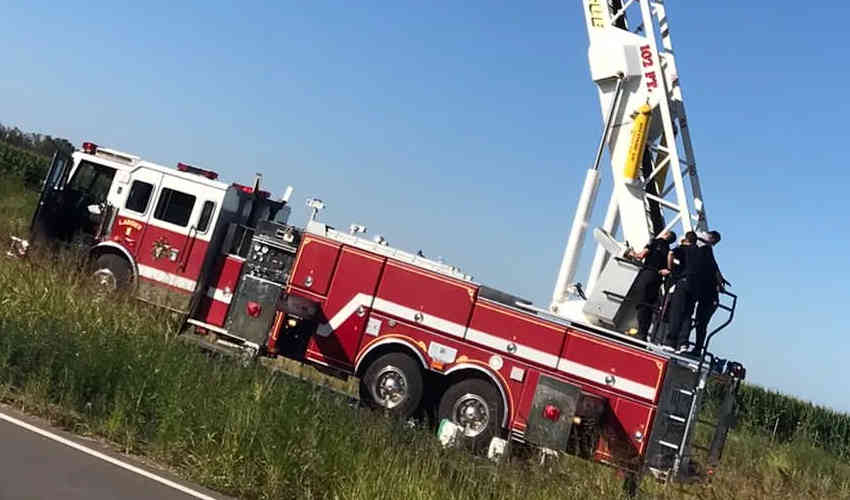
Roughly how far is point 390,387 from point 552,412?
94.2 inches

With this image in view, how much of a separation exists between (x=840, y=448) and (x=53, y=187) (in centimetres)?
2327

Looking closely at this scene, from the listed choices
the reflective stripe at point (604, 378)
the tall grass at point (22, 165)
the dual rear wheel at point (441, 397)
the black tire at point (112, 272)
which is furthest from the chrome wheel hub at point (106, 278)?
the tall grass at point (22, 165)

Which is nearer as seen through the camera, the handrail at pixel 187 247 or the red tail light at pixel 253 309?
the red tail light at pixel 253 309

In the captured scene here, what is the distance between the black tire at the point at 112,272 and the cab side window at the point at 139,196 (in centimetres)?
86

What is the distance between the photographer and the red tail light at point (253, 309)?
13305 mm

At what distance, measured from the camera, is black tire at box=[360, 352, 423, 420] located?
12375mm

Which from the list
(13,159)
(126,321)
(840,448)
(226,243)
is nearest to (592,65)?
(226,243)

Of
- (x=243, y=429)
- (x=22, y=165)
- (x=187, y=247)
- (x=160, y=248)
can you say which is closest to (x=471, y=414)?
(x=243, y=429)

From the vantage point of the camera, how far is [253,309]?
13.3 metres

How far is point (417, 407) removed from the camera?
1240 centimetres

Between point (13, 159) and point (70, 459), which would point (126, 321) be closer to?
point (70, 459)

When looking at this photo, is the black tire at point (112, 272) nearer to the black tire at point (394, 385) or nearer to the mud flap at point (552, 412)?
the black tire at point (394, 385)

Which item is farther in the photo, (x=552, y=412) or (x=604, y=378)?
(x=604, y=378)

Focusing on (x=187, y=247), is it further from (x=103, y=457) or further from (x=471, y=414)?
(x=103, y=457)
